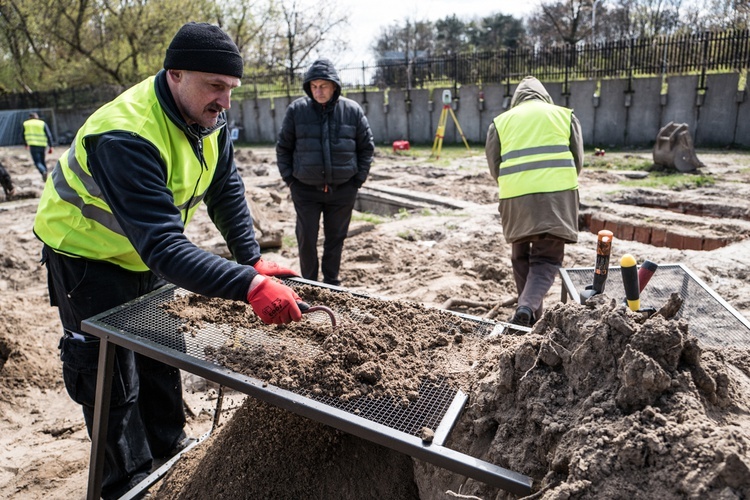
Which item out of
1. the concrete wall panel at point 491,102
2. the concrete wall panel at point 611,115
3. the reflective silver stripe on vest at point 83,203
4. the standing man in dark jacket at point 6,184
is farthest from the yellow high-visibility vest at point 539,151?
the concrete wall panel at point 491,102

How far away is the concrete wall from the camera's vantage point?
46.3 feet

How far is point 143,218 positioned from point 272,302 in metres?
0.58

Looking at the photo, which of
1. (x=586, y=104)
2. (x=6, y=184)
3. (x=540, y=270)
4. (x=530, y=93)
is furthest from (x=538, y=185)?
(x=586, y=104)

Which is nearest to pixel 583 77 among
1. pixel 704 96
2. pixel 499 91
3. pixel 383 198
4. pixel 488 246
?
pixel 499 91

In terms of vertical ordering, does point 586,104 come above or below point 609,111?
above

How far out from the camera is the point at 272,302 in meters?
1.98

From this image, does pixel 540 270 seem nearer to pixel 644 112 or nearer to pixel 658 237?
pixel 658 237

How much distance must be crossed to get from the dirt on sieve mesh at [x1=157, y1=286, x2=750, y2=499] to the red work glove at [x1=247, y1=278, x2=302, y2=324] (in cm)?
15

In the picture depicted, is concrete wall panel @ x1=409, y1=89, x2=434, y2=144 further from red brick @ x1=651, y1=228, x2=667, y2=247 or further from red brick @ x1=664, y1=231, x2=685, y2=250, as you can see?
red brick @ x1=664, y1=231, x2=685, y2=250

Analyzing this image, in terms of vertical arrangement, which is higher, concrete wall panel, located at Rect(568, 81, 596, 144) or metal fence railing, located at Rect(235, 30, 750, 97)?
metal fence railing, located at Rect(235, 30, 750, 97)

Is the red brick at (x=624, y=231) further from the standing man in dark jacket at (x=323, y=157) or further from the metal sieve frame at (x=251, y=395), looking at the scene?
the metal sieve frame at (x=251, y=395)

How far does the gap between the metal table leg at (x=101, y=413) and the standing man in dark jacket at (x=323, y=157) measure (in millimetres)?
2773

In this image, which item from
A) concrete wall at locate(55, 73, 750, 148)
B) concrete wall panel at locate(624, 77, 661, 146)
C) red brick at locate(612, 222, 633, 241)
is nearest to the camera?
red brick at locate(612, 222, 633, 241)

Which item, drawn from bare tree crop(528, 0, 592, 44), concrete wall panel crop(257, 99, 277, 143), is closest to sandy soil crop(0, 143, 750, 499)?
concrete wall panel crop(257, 99, 277, 143)
